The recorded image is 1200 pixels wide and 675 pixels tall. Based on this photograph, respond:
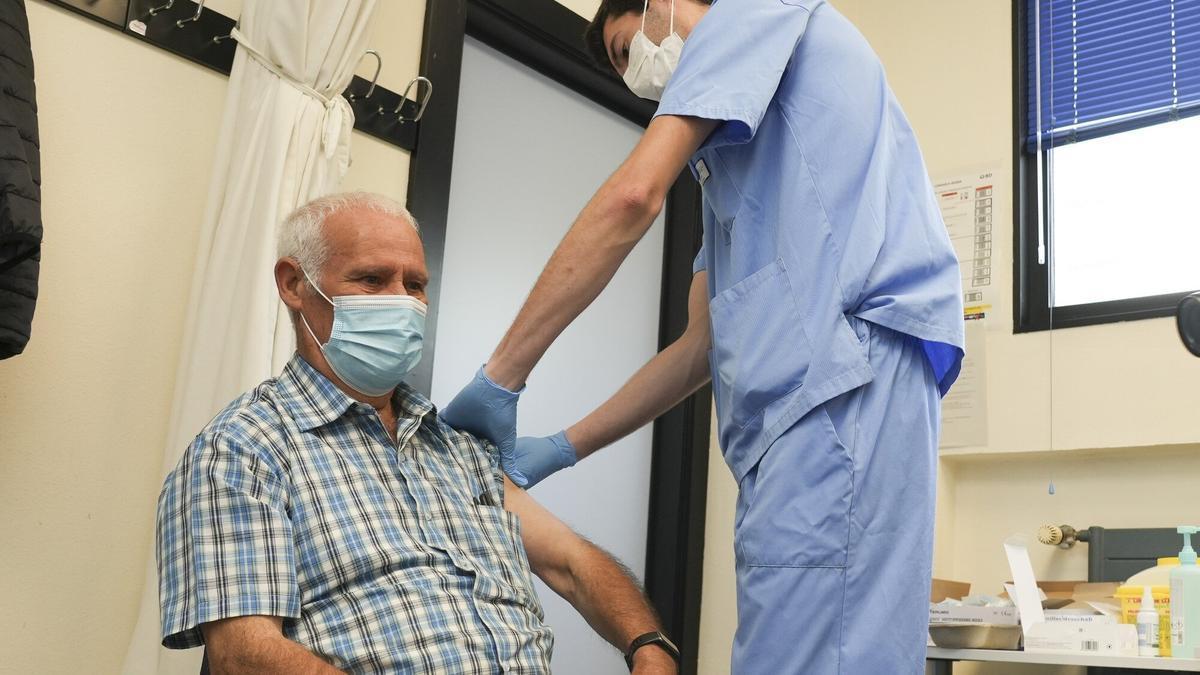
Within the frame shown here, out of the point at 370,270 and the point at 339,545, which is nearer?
the point at 339,545

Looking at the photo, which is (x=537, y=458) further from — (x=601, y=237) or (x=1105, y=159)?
(x=1105, y=159)

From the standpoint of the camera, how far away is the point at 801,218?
4.80 ft

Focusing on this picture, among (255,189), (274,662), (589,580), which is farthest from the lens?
(255,189)

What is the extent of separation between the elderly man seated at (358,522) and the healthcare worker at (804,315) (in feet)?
0.42

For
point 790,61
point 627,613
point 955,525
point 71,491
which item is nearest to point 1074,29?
point 955,525

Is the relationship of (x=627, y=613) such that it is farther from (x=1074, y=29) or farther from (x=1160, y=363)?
(x=1074, y=29)

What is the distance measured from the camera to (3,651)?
1.76 meters

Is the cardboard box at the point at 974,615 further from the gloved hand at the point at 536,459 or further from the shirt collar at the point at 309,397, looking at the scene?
the shirt collar at the point at 309,397

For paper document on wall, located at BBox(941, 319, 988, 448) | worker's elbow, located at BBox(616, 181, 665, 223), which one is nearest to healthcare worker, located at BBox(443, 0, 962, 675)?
worker's elbow, located at BBox(616, 181, 665, 223)

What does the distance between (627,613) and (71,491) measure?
956 millimetres

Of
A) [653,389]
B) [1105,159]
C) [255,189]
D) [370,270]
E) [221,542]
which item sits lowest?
[221,542]

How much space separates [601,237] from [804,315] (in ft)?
0.88

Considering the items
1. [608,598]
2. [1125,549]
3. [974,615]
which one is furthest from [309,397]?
[1125,549]

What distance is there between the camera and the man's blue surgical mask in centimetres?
154
